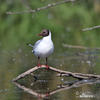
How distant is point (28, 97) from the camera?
7.80 m

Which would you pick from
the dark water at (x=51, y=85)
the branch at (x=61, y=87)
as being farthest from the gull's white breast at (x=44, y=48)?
the branch at (x=61, y=87)

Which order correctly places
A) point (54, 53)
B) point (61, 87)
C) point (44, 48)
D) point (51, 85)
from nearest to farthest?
point (61, 87) → point (51, 85) → point (44, 48) → point (54, 53)

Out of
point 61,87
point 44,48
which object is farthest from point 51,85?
point 44,48

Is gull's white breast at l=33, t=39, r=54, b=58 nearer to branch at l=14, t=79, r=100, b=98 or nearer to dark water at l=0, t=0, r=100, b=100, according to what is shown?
dark water at l=0, t=0, r=100, b=100

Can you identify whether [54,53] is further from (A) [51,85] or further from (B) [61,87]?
(B) [61,87]

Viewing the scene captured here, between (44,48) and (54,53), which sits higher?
(44,48)

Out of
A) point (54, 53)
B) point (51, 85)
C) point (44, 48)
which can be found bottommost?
point (54, 53)

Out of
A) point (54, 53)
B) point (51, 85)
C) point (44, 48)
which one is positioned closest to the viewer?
point (51, 85)

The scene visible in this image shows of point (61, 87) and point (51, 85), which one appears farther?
point (51, 85)

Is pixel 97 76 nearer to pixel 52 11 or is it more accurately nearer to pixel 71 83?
pixel 71 83

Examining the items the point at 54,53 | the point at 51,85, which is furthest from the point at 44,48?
the point at 54,53

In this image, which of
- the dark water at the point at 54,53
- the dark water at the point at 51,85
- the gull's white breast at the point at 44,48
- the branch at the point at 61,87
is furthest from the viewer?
the gull's white breast at the point at 44,48


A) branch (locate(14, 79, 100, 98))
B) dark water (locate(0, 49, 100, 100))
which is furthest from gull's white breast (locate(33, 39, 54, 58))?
branch (locate(14, 79, 100, 98))

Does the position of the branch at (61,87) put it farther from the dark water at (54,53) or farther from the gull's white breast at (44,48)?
the gull's white breast at (44,48)
